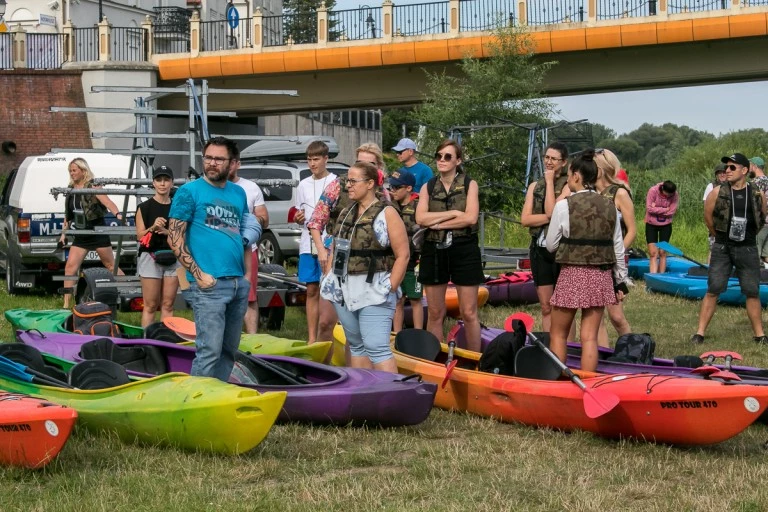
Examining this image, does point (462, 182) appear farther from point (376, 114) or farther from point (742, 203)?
point (376, 114)

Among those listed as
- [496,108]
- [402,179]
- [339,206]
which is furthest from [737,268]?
[496,108]

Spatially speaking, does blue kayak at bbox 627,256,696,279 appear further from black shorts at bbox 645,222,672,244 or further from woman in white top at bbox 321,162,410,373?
woman in white top at bbox 321,162,410,373

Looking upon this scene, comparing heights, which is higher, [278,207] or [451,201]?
[278,207]

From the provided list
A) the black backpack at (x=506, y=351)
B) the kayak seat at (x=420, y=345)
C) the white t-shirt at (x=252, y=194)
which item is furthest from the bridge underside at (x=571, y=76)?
the black backpack at (x=506, y=351)

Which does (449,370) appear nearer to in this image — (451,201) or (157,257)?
(451,201)

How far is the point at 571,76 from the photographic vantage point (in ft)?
111

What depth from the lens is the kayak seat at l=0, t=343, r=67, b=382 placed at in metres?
7.55

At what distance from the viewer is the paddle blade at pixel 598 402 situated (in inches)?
253

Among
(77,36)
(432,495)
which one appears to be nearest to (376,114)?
(77,36)

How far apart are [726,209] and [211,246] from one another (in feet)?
18.7

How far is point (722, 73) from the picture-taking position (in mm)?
31984

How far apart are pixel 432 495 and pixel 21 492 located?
189cm

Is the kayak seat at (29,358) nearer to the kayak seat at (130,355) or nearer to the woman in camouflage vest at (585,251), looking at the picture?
the kayak seat at (130,355)

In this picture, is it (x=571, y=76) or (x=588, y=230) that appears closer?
(x=588, y=230)
